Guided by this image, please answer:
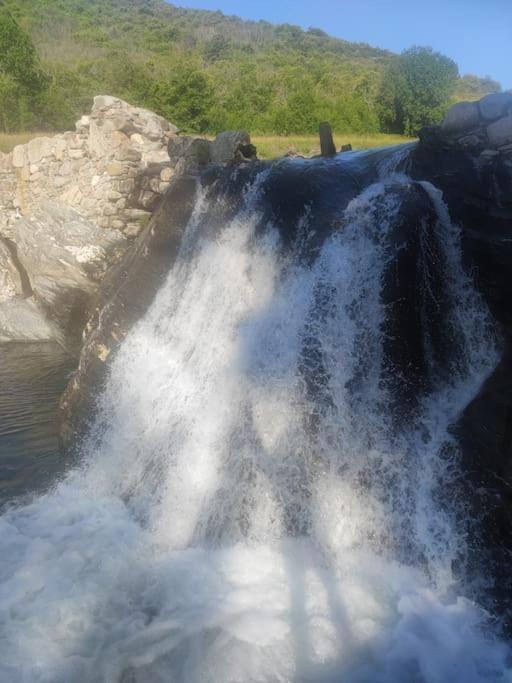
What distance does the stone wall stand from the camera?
1177cm

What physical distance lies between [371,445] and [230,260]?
12.7ft

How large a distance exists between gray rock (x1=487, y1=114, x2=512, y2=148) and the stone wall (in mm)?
6989

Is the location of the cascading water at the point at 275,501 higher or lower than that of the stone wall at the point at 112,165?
lower

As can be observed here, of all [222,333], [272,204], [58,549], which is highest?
[272,204]

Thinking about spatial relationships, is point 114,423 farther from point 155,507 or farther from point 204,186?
point 204,186

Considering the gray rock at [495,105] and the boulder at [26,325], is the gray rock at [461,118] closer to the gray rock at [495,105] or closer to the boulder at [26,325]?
the gray rock at [495,105]

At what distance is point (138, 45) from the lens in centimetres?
5053

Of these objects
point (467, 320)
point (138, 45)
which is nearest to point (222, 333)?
point (467, 320)

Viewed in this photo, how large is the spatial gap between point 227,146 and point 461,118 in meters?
5.02

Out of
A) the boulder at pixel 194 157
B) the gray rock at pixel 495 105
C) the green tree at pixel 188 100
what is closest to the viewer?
the gray rock at pixel 495 105

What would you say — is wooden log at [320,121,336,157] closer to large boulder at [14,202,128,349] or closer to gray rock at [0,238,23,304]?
large boulder at [14,202,128,349]

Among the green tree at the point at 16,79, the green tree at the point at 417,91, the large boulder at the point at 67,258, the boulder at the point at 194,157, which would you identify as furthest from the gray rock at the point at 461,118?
the green tree at the point at 16,79

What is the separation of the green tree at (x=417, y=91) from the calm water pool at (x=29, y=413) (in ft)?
56.7

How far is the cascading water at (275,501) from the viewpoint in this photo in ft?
15.5
